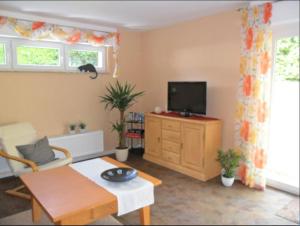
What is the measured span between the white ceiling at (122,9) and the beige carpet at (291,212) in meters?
2.32

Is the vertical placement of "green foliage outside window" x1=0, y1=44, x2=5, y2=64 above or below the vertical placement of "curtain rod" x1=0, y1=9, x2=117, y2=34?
below

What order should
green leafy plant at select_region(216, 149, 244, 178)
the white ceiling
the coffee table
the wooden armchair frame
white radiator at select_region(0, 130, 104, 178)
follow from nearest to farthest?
the coffee table
the wooden armchair frame
the white ceiling
green leafy plant at select_region(216, 149, 244, 178)
white radiator at select_region(0, 130, 104, 178)

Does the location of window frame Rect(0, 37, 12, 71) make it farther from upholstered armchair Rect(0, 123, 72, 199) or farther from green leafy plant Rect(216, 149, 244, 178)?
green leafy plant Rect(216, 149, 244, 178)

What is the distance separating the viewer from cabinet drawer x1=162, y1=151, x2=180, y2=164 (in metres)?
3.70

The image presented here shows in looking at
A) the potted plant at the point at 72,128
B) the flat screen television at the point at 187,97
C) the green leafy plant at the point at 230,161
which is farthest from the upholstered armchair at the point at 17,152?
the green leafy plant at the point at 230,161

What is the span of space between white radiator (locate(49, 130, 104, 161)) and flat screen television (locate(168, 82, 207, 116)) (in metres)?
1.32

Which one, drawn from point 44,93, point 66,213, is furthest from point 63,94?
point 66,213

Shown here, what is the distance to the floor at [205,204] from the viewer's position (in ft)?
7.95

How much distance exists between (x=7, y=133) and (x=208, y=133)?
253 centimetres

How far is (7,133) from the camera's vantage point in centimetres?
312

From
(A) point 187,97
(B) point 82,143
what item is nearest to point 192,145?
(A) point 187,97

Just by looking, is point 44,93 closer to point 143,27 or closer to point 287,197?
point 143,27

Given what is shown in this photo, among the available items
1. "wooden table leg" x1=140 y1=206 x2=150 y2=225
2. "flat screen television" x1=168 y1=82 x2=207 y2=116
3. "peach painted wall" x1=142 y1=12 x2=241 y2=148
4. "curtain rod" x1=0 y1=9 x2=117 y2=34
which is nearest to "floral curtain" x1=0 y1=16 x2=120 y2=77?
"curtain rod" x1=0 y1=9 x2=117 y2=34

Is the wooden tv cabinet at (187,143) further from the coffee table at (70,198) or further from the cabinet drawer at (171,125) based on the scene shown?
the coffee table at (70,198)
